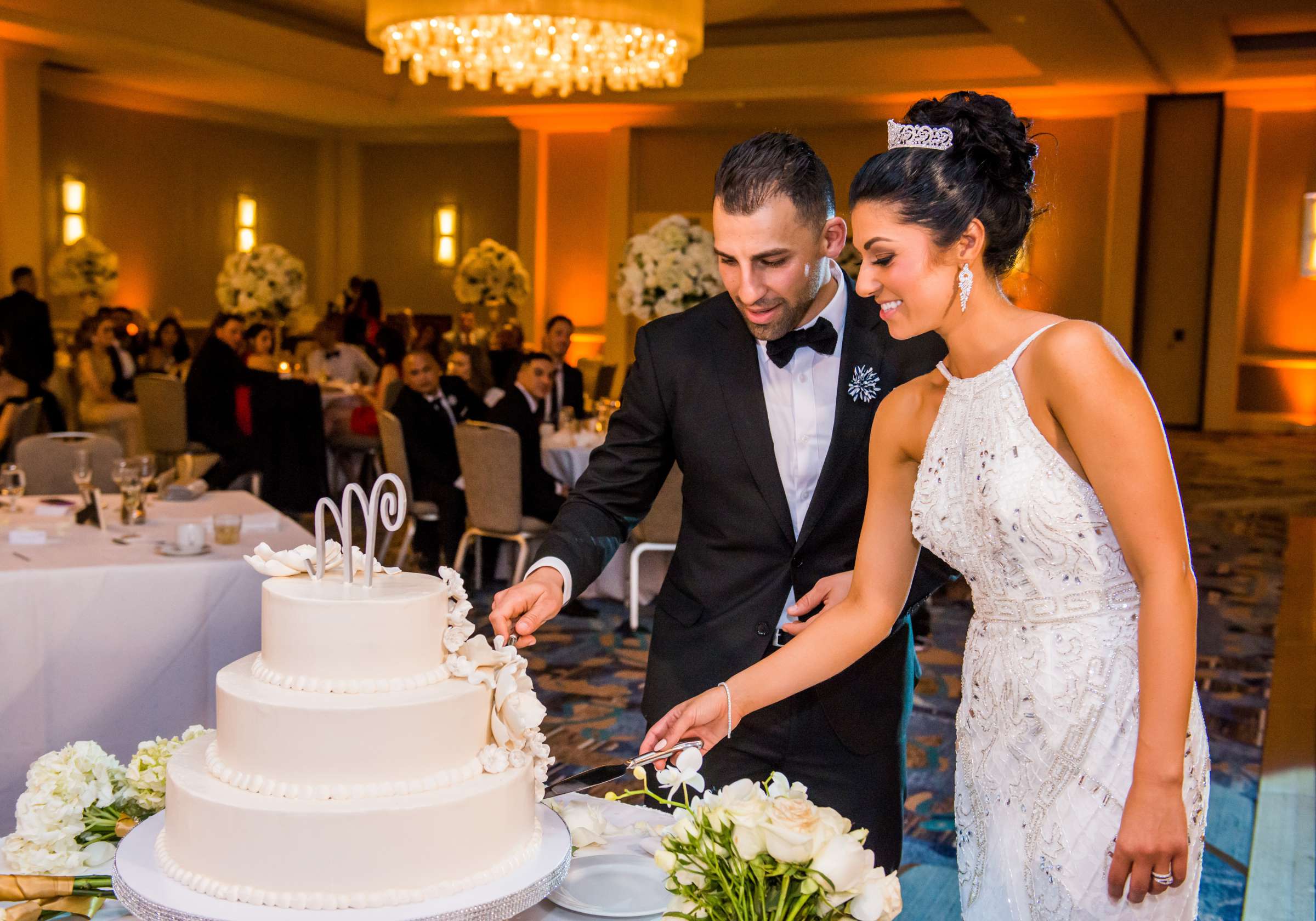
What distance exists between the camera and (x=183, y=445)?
29.5ft

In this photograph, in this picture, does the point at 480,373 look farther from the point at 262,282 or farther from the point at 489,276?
the point at 489,276

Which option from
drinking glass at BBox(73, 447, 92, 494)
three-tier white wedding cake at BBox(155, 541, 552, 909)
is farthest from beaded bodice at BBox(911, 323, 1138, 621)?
drinking glass at BBox(73, 447, 92, 494)

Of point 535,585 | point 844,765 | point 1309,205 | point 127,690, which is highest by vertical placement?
point 1309,205

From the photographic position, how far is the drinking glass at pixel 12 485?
14.6 feet

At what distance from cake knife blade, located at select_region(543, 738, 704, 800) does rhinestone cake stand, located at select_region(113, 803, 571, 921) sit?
5.1 inches

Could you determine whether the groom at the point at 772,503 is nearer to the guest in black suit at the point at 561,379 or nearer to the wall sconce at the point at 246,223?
the guest in black suit at the point at 561,379

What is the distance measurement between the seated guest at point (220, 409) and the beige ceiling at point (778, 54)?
4772 mm

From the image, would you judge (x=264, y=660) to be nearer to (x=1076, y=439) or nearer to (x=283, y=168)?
(x=1076, y=439)

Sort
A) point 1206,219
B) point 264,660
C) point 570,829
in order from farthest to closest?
point 1206,219 < point 570,829 < point 264,660

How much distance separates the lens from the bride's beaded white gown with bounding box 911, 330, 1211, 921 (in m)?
1.73

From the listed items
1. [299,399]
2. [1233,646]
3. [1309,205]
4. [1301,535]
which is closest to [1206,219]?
[1309,205]

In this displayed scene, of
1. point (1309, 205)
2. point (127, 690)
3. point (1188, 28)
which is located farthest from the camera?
point (1309, 205)

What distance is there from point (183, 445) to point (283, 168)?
10407mm

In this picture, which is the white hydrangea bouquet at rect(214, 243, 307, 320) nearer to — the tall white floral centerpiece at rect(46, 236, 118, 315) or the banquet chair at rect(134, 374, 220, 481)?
the banquet chair at rect(134, 374, 220, 481)
